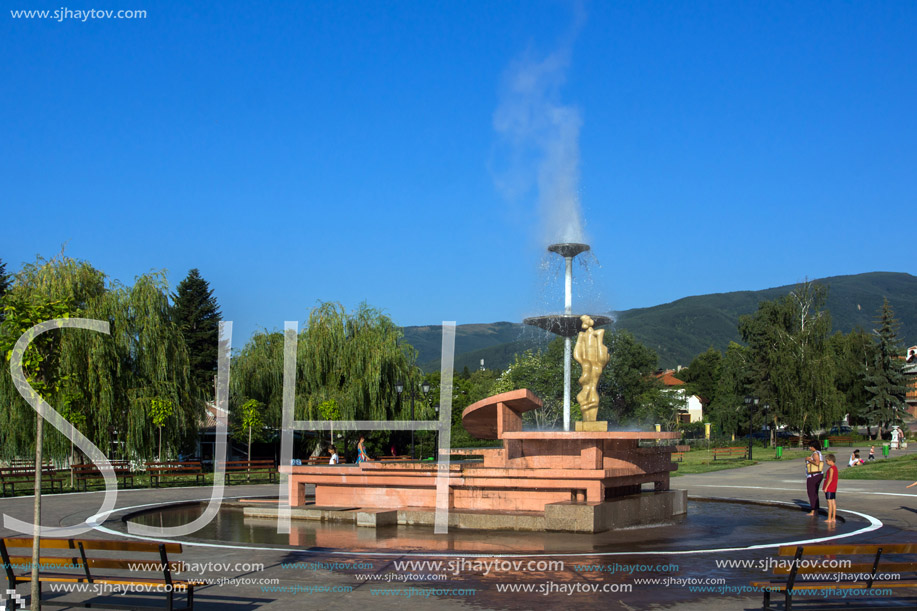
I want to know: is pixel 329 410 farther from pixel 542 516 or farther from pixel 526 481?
pixel 542 516

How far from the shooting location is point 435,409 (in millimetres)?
40906

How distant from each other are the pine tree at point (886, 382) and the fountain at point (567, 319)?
47850 mm

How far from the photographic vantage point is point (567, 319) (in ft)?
63.0

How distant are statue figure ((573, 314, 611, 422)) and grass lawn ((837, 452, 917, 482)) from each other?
14.4m

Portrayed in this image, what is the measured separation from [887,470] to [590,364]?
1824cm

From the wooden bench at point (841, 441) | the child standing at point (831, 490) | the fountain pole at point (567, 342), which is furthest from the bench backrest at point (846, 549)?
the wooden bench at point (841, 441)

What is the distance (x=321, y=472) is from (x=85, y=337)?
13.8 m

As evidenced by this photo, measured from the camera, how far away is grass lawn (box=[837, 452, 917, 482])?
26453 millimetres

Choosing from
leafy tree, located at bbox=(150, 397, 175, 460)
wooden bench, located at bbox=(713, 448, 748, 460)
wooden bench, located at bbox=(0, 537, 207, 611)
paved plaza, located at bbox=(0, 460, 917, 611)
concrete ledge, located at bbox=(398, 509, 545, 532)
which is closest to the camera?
wooden bench, located at bbox=(0, 537, 207, 611)

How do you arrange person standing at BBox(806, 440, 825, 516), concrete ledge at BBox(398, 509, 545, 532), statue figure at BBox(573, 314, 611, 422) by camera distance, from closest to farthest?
concrete ledge at BBox(398, 509, 545, 532), statue figure at BBox(573, 314, 611, 422), person standing at BBox(806, 440, 825, 516)

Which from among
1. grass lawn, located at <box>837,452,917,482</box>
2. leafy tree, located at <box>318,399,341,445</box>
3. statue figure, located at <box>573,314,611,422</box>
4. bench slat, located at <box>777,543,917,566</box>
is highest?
statue figure, located at <box>573,314,611,422</box>

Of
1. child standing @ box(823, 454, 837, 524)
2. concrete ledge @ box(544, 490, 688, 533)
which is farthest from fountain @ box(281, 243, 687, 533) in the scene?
child standing @ box(823, 454, 837, 524)

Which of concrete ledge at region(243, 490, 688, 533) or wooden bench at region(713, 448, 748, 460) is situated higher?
concrete ledge at region(243, 490, 688, 533)

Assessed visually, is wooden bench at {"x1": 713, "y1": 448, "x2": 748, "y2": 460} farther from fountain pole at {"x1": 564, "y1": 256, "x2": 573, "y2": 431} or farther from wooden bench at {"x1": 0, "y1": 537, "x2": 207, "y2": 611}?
wooden bench at {"x1": 0, "y1": 537, "x2": 207, "y2": 611}
